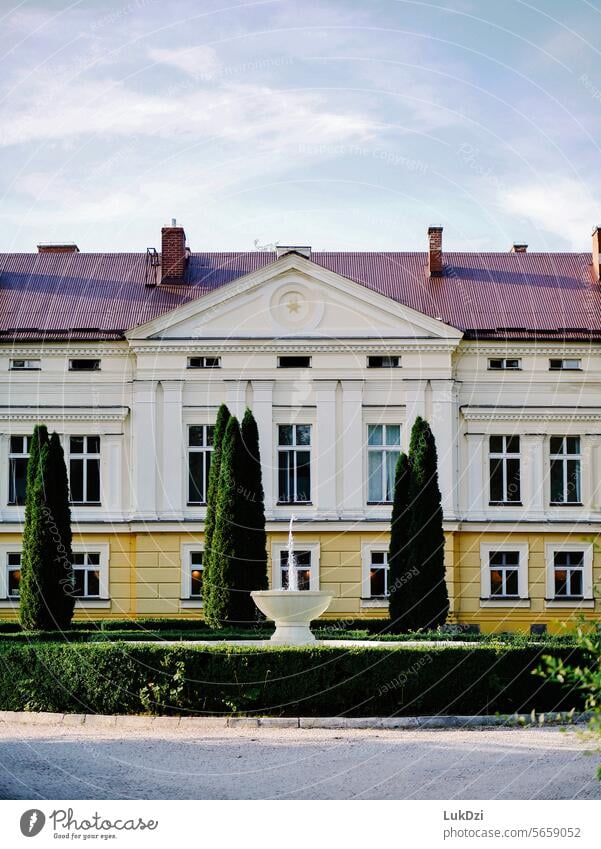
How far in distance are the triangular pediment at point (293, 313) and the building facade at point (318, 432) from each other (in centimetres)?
5

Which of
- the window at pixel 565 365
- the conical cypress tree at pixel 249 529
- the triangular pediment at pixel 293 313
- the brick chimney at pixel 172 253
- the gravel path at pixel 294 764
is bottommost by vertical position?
the gravel path at pixel 294 764

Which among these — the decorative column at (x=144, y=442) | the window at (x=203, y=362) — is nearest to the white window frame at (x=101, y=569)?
the decorative column at (x=144, y=442)

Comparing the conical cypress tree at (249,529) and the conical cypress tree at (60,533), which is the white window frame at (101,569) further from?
the conical cypress tree at (60,533)

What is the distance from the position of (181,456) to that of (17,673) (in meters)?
16.5

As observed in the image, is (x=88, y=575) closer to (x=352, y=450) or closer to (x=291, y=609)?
(x=352, y=450)

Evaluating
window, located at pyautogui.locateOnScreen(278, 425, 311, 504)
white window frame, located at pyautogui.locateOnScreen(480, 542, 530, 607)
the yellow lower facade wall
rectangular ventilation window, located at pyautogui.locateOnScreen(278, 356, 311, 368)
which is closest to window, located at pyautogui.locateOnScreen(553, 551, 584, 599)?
the yellow lower facade wall

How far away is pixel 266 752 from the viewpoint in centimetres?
1444

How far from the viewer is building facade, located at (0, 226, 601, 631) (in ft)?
111

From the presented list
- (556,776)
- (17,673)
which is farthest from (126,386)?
(556,776)

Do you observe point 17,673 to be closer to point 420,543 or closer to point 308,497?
point 420,543

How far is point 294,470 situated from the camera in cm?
3444

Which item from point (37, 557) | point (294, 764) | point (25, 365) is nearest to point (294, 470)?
point (25, 365)

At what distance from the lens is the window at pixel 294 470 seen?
113 ft

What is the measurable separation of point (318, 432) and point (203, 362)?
3447 millimetres
